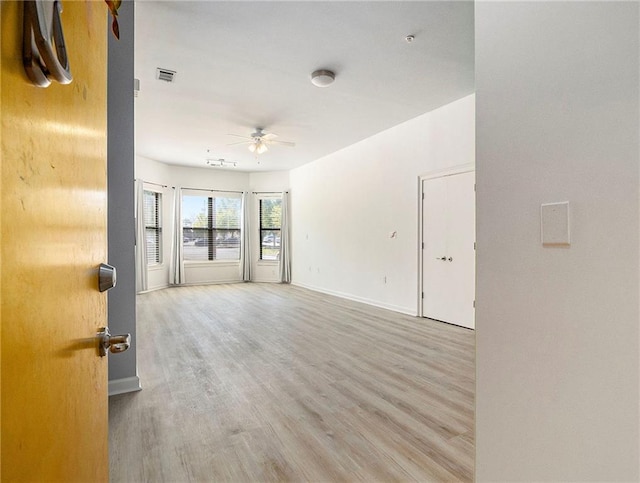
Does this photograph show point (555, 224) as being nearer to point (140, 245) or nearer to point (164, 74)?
point (164, 74)

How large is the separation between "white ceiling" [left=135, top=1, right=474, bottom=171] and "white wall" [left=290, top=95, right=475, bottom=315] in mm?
309

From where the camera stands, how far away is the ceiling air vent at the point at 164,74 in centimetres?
348

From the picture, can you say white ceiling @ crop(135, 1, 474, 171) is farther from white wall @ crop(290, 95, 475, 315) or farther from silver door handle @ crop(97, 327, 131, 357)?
silver door handle @ crop(97, 327, 131, 357)

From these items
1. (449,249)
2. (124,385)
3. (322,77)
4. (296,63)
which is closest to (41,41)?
(124,385)

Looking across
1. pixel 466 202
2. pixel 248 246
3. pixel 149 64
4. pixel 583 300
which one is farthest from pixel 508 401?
pixel 248 246

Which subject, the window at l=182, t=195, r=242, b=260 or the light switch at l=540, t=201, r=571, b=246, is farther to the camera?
the window at l=182, t=195, r=242, b=260

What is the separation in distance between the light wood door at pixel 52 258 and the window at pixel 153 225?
24.4 ft

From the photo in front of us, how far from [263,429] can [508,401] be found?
55.7 inches

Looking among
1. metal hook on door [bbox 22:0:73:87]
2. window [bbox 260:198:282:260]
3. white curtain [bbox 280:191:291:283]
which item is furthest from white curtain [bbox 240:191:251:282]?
metal hook on door [bbox 22:0:73:87]

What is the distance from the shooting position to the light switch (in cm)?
96

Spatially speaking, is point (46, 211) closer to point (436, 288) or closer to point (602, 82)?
point (602, 82)

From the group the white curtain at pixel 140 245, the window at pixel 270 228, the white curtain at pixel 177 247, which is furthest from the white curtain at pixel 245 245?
the white curtain at pixel 140 245

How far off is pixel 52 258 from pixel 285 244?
Answer: 27.1 ft

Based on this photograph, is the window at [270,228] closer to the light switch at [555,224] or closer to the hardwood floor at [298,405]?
the hardwood floor at [298,405]
